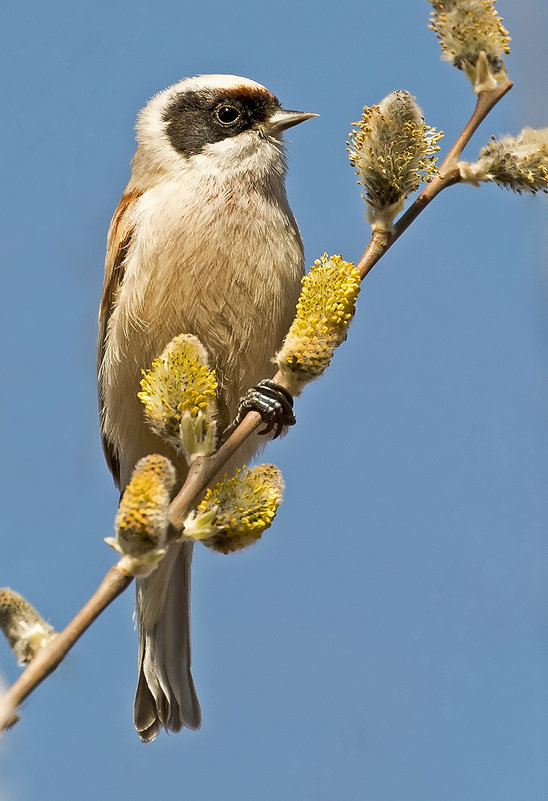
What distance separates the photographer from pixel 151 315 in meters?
3.87

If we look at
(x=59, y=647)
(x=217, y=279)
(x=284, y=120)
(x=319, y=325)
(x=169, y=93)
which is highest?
(x=169, y=93)

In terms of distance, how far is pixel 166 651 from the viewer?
171 inches

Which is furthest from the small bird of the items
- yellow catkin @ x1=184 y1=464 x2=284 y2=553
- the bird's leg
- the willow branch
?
yellow catkin @ x1=184 y1=464 x2=284 y2=553

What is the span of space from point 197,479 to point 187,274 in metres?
1.68

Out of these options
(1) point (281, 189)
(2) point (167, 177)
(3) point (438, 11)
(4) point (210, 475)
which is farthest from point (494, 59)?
(2) point (167, 177)

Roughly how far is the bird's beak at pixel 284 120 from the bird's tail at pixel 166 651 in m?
1.84

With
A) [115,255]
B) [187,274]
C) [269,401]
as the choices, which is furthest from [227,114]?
[269,401]

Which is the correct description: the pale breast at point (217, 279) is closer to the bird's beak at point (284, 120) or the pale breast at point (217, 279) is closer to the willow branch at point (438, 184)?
the bird's beak at point (284, 120)

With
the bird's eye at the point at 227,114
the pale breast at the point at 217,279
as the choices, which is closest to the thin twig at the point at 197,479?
the pale breast at the point at 217,279

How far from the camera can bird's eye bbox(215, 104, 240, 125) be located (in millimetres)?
4207

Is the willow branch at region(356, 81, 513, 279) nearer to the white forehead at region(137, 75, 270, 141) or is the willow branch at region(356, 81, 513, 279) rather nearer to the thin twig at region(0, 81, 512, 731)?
the thin twig at region(0, 81, 512, 731)

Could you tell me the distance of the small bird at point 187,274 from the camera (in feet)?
12.4

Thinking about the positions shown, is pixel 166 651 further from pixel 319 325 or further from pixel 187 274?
pixel 319 325

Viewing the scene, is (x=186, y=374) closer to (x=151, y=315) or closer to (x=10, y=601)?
(x=10, y=601)
